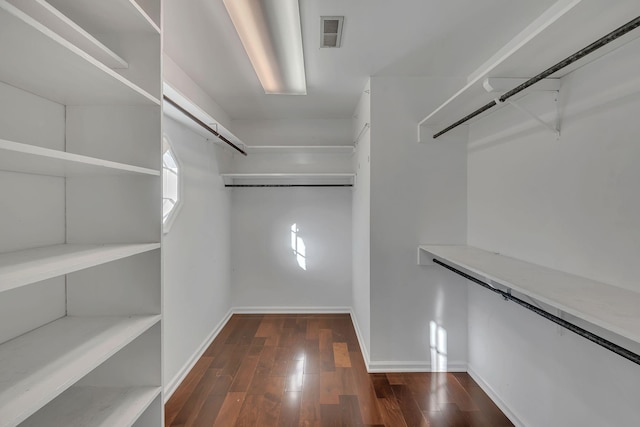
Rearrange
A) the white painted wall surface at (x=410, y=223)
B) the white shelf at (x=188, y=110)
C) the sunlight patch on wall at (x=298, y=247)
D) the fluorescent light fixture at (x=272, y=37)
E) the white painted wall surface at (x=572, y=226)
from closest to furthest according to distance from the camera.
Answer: the white painted wall surface at (x=572, y=226), the fluorescent light fixture at (x=272, y=37), the white shelf at (x=188, y=110), the white painted wall surface at (x=410, y=223), the sunlight patch on wall at (x=298, y=247)

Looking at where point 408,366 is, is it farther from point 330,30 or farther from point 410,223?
point 330,30

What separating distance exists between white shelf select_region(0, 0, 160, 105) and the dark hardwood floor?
2.00 meters

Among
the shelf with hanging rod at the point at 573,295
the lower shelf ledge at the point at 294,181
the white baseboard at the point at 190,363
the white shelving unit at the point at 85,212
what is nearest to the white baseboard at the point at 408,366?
the shelf with hanging rod at the point at 573,295

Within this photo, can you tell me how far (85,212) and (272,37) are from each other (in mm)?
1426

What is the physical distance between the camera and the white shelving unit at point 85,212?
2.93 feet

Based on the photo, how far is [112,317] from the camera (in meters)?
1.22

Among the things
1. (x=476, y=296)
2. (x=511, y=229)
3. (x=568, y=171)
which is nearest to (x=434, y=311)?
(x=476, y=296)

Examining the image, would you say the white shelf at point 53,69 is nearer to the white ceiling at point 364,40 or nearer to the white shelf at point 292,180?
the white ceiling at point 364,40

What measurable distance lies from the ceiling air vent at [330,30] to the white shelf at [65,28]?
3.75 feet

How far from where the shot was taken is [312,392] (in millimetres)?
2225

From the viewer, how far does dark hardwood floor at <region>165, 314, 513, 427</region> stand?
1960 millimetres

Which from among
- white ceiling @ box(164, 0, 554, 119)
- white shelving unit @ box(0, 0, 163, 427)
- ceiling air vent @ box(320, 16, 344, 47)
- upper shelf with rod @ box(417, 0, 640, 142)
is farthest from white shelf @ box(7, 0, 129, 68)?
upper shelf with rod @ box(417, 0, 640, 142)

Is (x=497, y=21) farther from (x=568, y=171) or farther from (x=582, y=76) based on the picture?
(x=568, y=171)

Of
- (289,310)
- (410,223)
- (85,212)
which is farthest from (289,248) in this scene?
(85,212)
